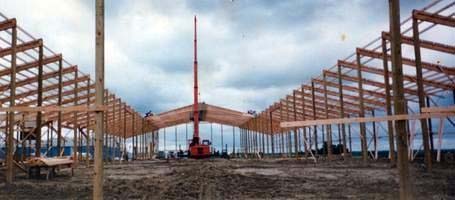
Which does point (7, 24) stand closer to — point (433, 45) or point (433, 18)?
point (433, 18)

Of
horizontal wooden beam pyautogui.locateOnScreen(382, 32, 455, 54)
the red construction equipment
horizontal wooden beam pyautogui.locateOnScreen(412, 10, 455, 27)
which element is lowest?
the red construction equipment

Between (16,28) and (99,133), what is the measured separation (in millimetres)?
11236

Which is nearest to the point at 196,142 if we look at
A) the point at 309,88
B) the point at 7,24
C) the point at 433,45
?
the point at 309,88

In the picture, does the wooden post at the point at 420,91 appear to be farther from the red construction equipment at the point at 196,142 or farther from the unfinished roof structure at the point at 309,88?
the red construction equipment at the point at 196,142

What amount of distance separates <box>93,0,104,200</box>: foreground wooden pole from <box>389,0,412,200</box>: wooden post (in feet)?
11.8

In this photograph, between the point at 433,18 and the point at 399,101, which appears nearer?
the point at 399,101

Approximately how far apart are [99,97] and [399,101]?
12.2 feet

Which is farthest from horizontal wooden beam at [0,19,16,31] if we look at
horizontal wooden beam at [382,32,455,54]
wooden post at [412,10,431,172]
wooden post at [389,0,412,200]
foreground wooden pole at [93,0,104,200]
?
horizontal wooden beam at [382,32,455,54]

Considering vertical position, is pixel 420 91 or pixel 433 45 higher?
pixel 433 45

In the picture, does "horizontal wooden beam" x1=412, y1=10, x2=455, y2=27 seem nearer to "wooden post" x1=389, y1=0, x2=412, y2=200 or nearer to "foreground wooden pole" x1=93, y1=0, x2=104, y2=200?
"wooden post" x1=389, y1=0, x2=412, y2=200

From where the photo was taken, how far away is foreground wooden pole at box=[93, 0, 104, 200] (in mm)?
5562

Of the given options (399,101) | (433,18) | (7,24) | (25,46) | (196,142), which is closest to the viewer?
(399,101)

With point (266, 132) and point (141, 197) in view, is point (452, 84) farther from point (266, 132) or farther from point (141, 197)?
point (266, 132)

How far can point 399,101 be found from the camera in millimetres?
5547
